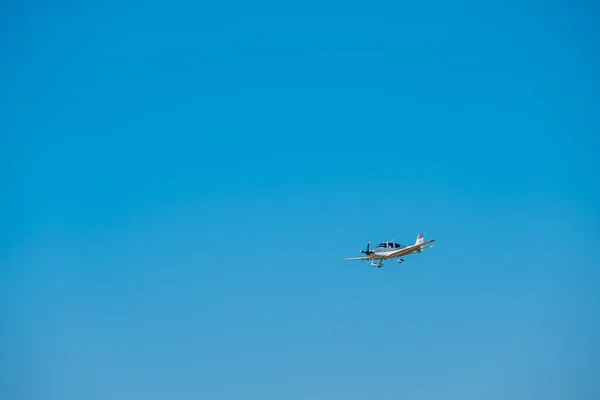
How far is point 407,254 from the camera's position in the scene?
111375 millimetres

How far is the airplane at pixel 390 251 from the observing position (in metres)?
109

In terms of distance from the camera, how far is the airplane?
4289 inches

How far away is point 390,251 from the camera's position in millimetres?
112562

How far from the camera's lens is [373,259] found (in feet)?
379

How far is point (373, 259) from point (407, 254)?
659 cm
